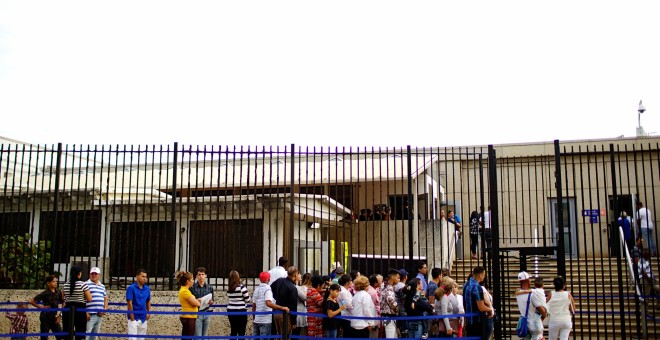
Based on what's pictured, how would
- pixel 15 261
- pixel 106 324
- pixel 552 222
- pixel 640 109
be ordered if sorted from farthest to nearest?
pixel 640 109 → pixel 552 222 → pixel 15 261 → pixel 106 324

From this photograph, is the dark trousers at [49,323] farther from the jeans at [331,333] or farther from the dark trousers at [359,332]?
the dark trousers at [359,332]

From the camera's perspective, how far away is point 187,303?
34.4ft

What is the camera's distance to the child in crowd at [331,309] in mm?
9359

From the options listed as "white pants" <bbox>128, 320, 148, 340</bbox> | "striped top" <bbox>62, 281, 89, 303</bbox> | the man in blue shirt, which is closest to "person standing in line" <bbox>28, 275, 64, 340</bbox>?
"striped top" <bbox>62, 281, 89, 303</bbox>

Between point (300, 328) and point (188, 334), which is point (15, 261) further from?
point (300, 328)

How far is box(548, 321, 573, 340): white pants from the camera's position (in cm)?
1021

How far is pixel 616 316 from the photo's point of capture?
42.2 ft

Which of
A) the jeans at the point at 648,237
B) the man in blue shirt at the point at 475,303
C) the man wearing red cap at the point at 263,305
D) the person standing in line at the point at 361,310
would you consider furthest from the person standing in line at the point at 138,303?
the jeans at the point at 648,237

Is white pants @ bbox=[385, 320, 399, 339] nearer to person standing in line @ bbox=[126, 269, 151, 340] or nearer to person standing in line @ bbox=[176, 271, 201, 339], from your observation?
person standing in line @ bbox=[176, 271, 201, 339]

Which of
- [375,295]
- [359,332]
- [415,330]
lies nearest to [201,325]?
[359,332]

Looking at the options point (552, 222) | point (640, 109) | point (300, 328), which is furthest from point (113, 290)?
point (640, 109)

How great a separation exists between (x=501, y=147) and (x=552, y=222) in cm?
303

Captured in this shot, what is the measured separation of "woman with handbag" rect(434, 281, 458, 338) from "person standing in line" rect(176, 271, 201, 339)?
12.6ft

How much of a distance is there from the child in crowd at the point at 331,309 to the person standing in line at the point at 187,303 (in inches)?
89.2
